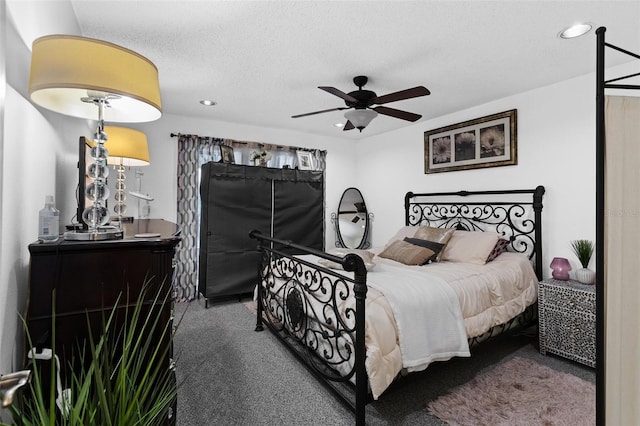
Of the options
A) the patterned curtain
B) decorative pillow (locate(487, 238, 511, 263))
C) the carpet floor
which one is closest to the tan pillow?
decorative pillow (locate(487, 238, 511, 263))

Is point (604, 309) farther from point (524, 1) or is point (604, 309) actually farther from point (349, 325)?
point (524, 1)

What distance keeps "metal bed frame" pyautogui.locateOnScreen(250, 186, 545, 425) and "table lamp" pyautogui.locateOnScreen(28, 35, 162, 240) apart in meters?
1.20

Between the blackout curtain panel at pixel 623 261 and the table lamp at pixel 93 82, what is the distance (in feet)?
5.84

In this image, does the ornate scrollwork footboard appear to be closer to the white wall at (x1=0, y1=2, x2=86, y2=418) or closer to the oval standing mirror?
the white wall at (x1=0, y1=2, x2=86, y2=418)

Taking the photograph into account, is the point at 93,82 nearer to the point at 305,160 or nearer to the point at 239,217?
the point at 239,217

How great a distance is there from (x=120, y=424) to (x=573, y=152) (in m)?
3.65

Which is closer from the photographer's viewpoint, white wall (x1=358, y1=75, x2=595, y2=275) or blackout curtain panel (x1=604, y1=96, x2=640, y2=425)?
blackout curtain panel (x1=604, y1=96, x2=640, y2=425)

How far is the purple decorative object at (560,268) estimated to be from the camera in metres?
2.65

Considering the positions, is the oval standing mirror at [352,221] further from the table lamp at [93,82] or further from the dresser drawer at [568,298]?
the table lamp at [93,82]

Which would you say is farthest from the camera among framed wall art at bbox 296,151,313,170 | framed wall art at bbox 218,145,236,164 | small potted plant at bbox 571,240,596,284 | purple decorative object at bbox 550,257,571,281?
framed wall art at bbox 296,151,313,170

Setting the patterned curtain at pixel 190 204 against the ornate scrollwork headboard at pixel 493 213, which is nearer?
the ornate scrollwork headboard at pixel 493 213

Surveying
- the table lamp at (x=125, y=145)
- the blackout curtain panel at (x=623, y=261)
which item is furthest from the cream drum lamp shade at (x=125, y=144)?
the blackout curtain panel at (x=623, y=261)

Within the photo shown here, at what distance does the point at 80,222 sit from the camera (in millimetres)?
1416

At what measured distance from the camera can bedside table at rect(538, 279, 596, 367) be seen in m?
2.32
